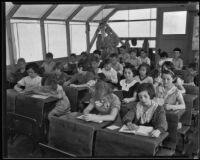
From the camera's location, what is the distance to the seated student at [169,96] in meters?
2.98

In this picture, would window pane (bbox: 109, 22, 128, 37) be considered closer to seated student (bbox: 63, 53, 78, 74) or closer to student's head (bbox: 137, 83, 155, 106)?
seated student (bbox: 63, 53, 78, 74)

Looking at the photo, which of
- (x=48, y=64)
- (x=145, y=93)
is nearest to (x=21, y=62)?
(x=48, y=64)

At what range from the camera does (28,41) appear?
5559 mm

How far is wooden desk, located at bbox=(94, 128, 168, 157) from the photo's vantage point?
1905 millimetres

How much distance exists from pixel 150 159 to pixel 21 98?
2.22m

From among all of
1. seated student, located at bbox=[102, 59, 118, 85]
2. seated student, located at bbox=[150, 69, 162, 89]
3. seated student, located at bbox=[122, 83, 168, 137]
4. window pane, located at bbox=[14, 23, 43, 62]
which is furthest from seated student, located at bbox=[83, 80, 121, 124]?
window pane, located at bbox=[14, 23, 43, 62]

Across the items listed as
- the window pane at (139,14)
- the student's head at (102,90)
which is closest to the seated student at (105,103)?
the student's head at (102,90)

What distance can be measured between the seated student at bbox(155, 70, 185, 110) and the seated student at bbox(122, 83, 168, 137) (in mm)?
488

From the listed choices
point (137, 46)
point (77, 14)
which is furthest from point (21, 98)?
point (137, 46)

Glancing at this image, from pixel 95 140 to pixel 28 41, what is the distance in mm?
4030

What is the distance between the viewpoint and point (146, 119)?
8.19 ft

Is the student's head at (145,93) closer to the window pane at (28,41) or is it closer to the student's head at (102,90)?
the student's head at (102,90)

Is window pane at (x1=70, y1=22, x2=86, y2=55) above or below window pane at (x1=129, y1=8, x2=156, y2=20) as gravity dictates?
below

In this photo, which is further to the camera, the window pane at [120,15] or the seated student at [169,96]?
the window pane at [120,15]
